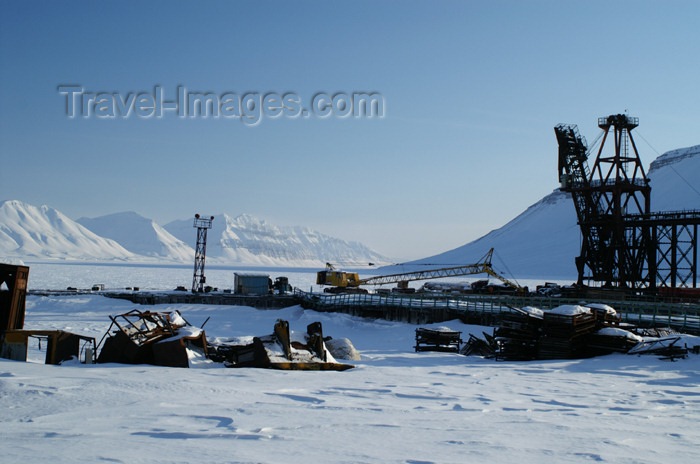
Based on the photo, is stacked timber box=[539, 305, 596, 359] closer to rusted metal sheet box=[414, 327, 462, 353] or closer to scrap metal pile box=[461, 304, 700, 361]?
scrap metal pile box=[461, 304, 700, 361]

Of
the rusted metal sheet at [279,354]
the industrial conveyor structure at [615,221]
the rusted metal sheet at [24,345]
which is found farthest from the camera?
the industrial conveyor structure at [615,221]

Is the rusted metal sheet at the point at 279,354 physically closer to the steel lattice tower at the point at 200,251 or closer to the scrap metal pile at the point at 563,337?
the scrap metal pile at the point at 563,337

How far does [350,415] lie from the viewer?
10125 mm

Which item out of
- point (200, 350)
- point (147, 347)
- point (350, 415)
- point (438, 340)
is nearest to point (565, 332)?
point (438, 340)

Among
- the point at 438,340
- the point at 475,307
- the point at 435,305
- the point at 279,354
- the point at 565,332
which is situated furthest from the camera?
the point at 435,305

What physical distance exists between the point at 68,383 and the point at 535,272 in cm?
15914

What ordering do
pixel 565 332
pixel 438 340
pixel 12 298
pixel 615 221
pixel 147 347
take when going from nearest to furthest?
pixel 147 347 → pixel 12 298 → pixel 565 332 → pixel 438 340 → pixel 615 221

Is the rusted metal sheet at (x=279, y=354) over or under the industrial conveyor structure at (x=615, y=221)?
under

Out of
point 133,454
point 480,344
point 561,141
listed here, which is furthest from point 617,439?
point 561,141

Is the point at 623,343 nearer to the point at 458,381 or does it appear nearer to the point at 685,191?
the point at 458,381

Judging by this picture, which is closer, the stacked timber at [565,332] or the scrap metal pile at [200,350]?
the scrap metal pile at [200,350]

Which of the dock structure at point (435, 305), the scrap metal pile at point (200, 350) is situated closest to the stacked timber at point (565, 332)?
the dock structure at point (435, 305)

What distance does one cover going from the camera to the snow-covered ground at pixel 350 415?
761 cm

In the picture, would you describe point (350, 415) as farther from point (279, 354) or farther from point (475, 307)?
point (475, 307)
